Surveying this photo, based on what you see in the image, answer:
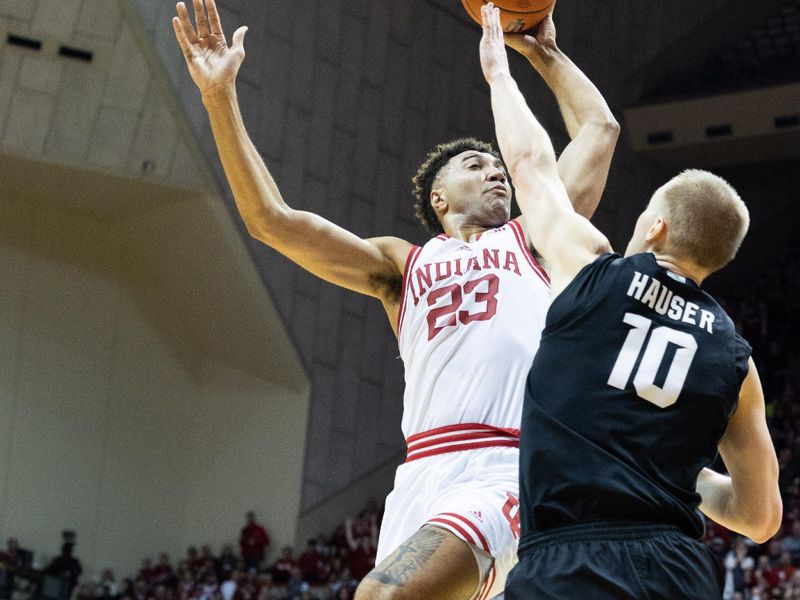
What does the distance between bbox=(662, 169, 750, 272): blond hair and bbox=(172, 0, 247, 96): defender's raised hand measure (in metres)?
1.93

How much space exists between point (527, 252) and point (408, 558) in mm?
1390

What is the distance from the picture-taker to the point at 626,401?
118 inches

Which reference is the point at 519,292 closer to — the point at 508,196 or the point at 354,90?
the point at 508,196

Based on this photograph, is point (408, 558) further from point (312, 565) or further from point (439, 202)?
point (312, 565)

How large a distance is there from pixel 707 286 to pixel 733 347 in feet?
89.5

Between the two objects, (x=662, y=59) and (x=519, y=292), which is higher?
(x=662, y=59)

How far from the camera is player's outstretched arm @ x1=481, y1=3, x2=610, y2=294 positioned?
3.21 m

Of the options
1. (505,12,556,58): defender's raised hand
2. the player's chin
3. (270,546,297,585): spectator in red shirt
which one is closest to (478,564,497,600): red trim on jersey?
the player's chin

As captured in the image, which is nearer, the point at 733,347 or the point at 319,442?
the point at 733,347

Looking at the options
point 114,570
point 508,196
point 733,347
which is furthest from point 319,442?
point 733,347

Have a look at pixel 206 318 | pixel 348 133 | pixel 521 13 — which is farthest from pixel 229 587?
pixel 521 13

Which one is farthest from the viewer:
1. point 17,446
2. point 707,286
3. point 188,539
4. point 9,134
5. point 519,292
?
point 707,286

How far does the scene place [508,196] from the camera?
17.0 ft

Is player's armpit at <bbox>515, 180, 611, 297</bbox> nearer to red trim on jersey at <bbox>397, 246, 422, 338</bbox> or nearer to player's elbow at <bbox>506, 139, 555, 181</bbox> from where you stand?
player's elbow at <bbox>506, 139, 555, 181</bbox>
